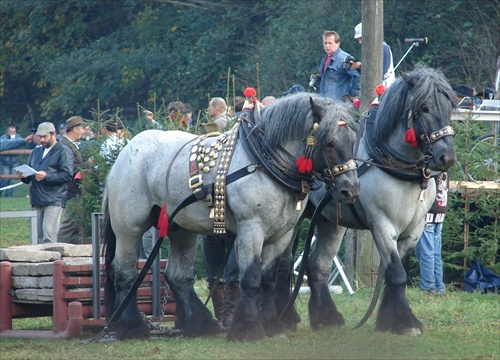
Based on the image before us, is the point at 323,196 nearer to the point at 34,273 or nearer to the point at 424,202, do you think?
the point at 424,202

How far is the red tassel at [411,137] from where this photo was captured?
7535mm

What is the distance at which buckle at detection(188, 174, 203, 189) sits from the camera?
7750 millimetres

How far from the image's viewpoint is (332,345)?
7.38 metres

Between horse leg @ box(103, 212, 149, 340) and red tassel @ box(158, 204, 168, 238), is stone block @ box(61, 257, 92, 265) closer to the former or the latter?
horse leg @ box(103, 212, 149, 340)

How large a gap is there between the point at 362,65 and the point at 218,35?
56.0 feet

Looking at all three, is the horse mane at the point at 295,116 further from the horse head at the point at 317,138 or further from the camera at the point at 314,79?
the camera at the point at 314,79

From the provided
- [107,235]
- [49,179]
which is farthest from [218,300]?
[49,179]

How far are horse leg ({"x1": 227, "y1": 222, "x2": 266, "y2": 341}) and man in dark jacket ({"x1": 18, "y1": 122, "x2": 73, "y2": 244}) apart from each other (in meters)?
5.48

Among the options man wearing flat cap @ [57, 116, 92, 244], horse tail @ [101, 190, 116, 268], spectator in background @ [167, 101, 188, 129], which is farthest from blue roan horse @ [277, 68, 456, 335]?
man wearing flat cap @ [57, 116, 92, 244]

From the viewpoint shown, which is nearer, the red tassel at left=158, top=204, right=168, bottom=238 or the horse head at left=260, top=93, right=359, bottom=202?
the horse head at left=260, top=93, right=359, bottom=202

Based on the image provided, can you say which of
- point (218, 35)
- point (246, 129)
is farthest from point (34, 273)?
point (218, 35)

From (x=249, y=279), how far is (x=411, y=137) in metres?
1.66

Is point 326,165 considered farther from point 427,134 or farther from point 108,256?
point 108,256

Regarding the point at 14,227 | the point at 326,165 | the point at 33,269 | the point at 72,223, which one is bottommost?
the point at 33,269
